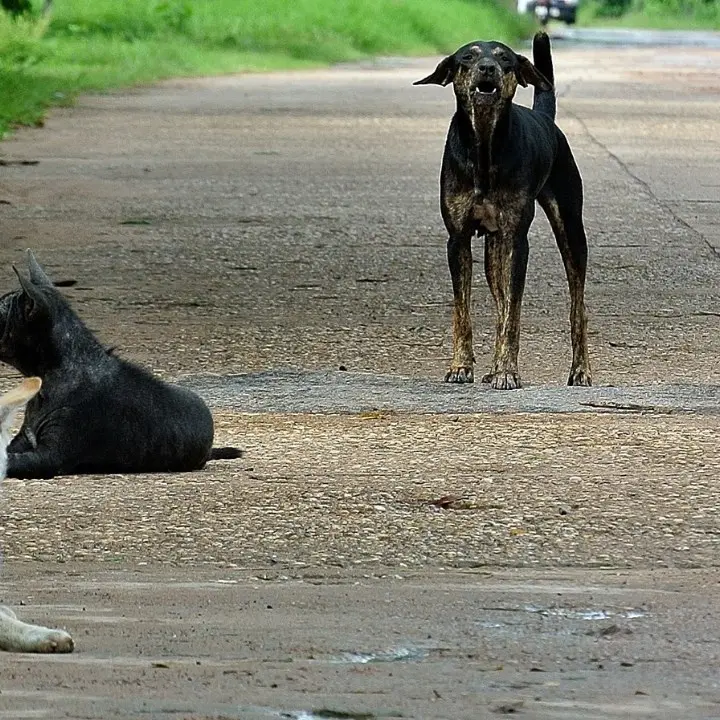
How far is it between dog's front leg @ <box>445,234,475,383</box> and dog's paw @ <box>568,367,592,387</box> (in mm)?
547

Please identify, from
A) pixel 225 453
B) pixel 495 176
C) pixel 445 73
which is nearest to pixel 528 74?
pixel 445 73

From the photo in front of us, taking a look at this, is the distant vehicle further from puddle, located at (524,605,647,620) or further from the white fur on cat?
the white fur on cat

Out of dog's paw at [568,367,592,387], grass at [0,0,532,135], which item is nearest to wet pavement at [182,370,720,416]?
dog's paw at [568,367,592,387]

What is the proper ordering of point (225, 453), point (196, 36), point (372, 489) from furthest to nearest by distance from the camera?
point (196, 36)
point (225, 453)
point (372, 489)

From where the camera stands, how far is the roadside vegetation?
94875mm

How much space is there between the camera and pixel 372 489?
271 inches

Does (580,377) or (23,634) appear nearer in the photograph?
(23,634)

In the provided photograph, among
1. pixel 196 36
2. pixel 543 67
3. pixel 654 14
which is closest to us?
pixel 543 67

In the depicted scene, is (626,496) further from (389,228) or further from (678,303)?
(389,228)

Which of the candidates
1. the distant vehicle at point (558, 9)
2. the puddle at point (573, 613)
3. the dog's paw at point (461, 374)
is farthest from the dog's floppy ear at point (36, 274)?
the distant vehicle at point (558, 9)

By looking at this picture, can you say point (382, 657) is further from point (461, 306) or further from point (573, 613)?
point (461, 306)

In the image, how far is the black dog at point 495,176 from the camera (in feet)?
28.6

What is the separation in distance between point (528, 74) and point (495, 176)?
21.0 inches

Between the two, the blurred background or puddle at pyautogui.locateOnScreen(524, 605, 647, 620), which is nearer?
puddle at pyautogui.locateOnScreen(524, 605, 647, 620)
